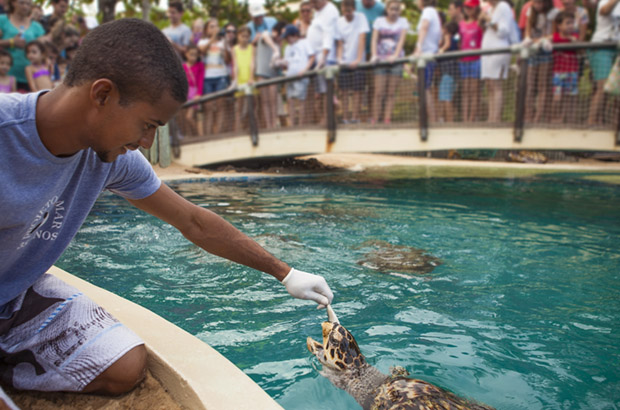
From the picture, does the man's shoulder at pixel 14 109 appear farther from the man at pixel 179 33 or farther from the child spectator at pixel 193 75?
the man at pixel 179 33

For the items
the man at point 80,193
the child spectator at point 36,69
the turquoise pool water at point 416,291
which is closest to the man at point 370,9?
the turquoise pool water at point 416,291

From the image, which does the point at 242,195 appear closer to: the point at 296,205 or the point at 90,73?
the point at 296,205

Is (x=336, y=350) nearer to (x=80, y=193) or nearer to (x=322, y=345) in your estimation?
(x=322, y=345)

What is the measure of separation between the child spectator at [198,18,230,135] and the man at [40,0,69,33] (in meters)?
2.30

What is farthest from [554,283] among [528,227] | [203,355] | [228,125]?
[228,125]

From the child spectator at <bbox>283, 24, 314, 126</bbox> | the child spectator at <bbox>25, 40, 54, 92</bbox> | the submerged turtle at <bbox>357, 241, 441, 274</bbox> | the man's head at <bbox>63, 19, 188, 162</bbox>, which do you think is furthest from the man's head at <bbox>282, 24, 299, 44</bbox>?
the man's head at <bbox>63, 19, 188, 162</bbox>

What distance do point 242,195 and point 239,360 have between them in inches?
193

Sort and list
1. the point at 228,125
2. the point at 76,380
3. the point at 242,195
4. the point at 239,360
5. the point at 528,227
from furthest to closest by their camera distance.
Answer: the point at 228,125
the point at 242,195
the point at 528,227
the point at 239,360
the point at 76,380

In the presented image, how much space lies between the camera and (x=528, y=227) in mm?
5695

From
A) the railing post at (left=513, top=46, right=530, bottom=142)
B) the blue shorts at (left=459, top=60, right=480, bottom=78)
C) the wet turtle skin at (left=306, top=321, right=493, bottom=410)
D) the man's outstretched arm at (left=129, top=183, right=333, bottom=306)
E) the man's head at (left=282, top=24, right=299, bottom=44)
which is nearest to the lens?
the wet turtle skin at (left=306, top=321, right=493, bottom=410)

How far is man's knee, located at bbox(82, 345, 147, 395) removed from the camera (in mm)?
2014

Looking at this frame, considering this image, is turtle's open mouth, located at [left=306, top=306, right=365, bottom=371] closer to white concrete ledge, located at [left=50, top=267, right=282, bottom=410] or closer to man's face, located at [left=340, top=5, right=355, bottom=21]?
white concrete ledge, located at [left=50, top=267, right=282, bottom=410]

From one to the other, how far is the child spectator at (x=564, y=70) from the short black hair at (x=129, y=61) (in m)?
7.90

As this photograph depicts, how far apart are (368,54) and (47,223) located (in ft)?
26.2
